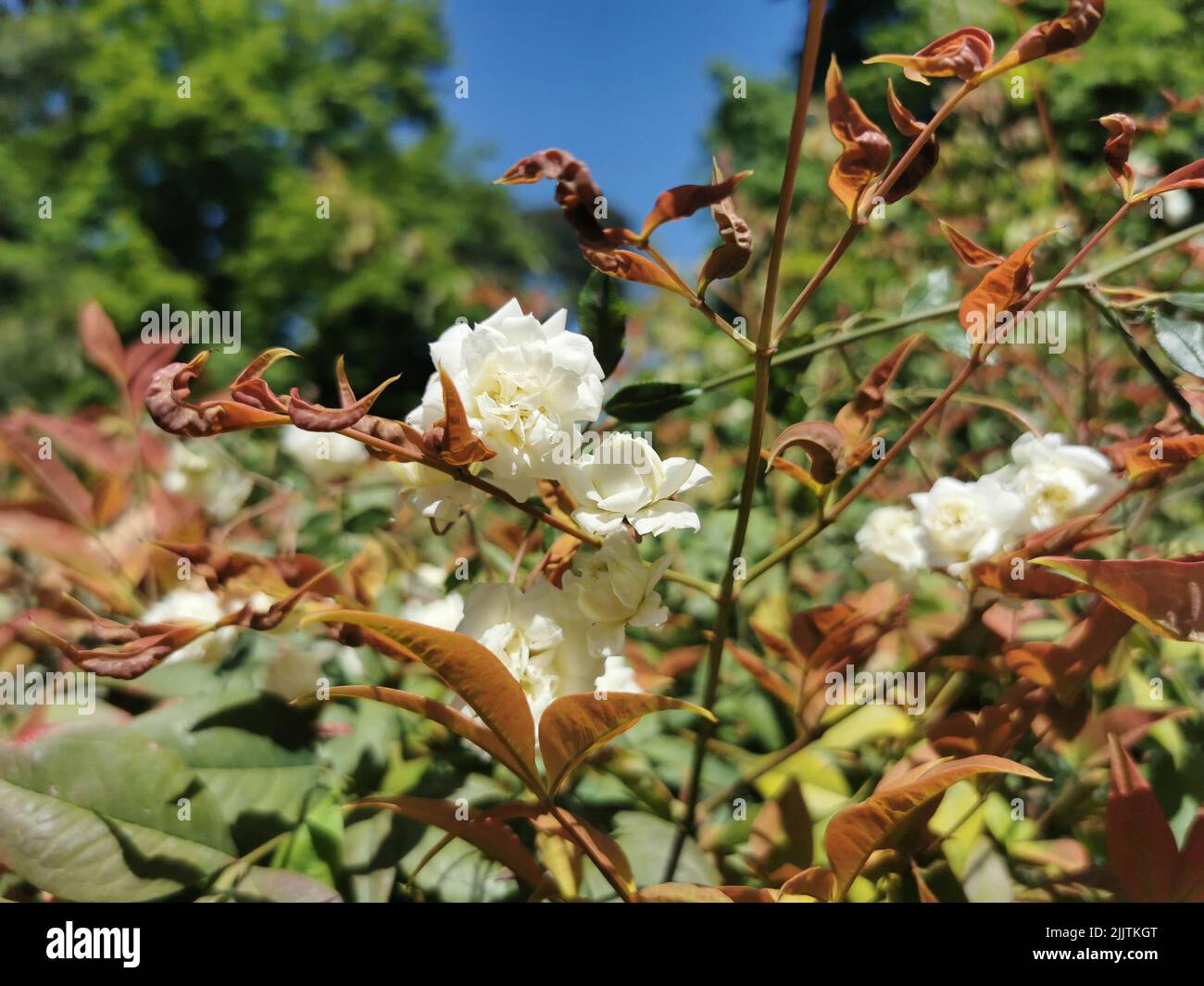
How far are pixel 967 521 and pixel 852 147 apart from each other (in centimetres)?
23

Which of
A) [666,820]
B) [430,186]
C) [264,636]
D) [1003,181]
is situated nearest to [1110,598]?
[666,820]

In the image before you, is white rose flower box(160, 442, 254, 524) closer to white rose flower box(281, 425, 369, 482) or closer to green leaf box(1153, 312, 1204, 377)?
white rose flower box(281, 425, 369, 482)

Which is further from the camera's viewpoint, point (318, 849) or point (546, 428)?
point (318, 849)

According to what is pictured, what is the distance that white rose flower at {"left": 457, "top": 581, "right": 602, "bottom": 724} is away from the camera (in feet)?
Result: 1.42

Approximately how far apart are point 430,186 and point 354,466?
1545 centimetres

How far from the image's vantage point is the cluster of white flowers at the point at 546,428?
41 cm

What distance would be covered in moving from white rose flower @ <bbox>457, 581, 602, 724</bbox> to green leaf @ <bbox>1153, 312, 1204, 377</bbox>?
0.35 metres

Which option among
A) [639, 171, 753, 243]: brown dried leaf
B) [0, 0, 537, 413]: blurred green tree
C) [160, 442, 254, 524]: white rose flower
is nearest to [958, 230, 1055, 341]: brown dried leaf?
[639, 171, 753, 243]: brown dried leaf

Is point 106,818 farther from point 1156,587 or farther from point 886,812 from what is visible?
point 1156,587

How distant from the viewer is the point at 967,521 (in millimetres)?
509

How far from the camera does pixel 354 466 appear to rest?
102 centimetres

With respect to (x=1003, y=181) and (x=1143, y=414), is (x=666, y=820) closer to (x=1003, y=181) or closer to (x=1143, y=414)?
(x=1143, y=414)

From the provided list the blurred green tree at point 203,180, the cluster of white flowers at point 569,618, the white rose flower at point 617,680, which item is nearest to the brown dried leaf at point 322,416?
the cluster of white flowers at point 569,618

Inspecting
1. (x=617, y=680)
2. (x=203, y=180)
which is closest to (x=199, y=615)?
(x=617, y=680)
